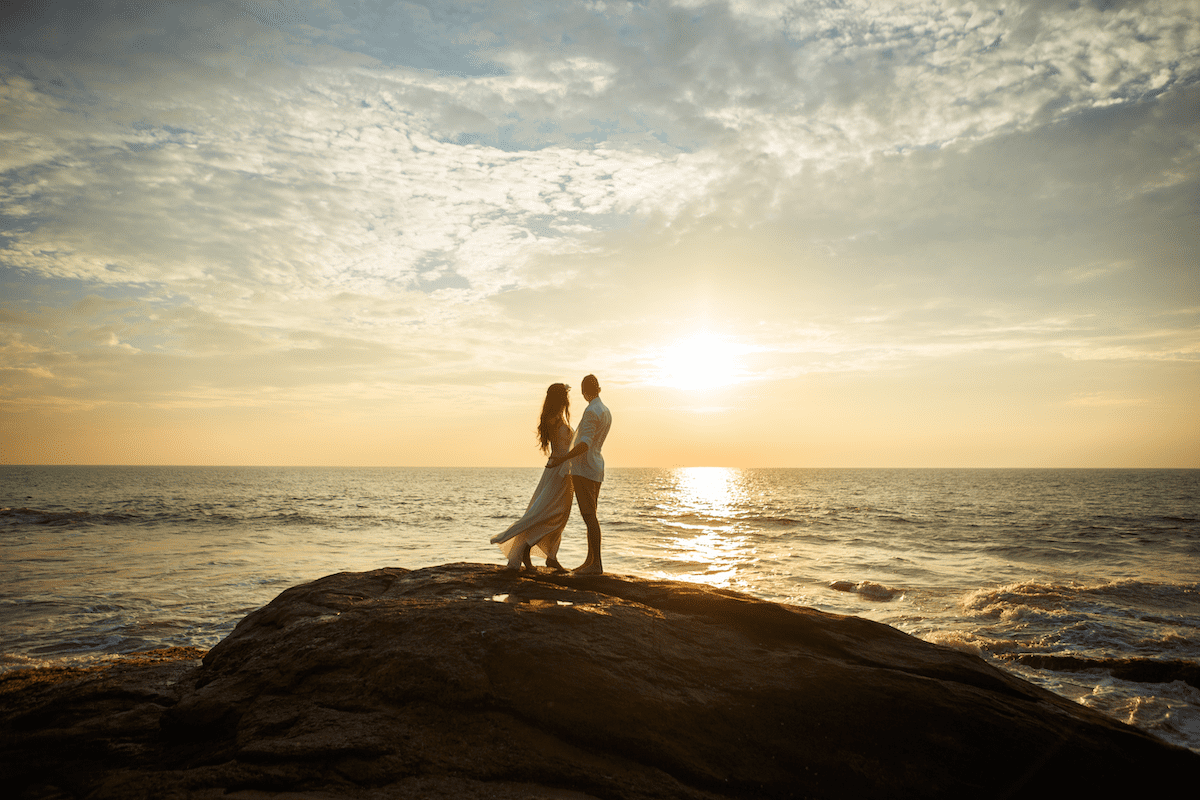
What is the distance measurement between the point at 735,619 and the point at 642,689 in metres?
1.74

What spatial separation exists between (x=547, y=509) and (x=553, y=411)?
1.26 meters

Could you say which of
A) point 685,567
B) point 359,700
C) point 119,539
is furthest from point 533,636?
point 119,539

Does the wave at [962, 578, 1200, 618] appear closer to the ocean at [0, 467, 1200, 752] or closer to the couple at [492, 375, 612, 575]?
the ocean at [0, 467, 1200, 752]

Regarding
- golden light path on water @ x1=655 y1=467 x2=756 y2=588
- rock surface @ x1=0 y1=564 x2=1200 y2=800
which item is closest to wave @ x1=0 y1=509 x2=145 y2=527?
golden light path on water @ x1=655 y1=467 x2=756 y2=588

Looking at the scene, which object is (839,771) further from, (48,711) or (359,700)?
(48,711)

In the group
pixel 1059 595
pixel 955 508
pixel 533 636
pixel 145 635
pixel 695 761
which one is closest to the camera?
pixel 695 761

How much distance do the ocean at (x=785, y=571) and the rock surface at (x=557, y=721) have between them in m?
4.78

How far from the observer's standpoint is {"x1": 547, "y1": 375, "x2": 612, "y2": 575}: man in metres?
7.28

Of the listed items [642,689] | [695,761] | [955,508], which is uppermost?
[642,689]

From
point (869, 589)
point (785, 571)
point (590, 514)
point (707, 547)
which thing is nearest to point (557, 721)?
point (590, 514)

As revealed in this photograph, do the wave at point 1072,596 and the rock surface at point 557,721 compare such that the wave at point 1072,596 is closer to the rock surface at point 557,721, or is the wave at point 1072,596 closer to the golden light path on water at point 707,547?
the golden light path on water at point 707,547

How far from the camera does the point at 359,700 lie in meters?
4.42

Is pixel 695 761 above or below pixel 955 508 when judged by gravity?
above

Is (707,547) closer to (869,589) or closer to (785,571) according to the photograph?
(785,571)
